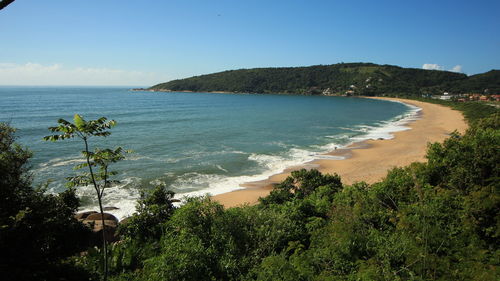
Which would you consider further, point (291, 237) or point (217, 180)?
point (217, 180)

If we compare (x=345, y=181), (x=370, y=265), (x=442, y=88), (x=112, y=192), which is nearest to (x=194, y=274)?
(x=370, y=265)

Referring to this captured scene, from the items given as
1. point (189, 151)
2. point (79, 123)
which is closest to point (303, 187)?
point (79, 123)

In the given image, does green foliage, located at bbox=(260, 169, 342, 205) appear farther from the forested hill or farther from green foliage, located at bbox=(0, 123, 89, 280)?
the forested hill

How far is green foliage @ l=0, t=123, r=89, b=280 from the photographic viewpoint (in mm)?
7250

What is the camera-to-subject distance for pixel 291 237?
367 inches

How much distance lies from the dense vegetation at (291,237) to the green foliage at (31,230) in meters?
0.04

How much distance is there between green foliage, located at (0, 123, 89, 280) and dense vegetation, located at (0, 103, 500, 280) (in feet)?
0.12

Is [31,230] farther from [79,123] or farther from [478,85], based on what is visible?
[478,85]

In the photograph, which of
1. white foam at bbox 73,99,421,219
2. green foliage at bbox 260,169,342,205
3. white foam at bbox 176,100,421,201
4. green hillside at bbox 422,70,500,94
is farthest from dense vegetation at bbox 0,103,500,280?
green hillside at bbox 422,70,500,94

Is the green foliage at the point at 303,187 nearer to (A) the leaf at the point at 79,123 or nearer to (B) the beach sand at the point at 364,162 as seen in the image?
(B) the beach sand at the point at 364,162

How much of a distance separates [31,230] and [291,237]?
327 inches

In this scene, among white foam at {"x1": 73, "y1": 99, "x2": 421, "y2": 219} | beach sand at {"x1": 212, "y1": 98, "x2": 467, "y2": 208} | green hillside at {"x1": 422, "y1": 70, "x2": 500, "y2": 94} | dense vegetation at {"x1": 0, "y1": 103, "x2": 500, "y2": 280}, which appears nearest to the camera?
dense vegetation at {"x1": 0, "y1": 103, "x2": 500, "y2": 280}

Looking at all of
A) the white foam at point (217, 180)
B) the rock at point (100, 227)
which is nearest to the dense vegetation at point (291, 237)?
the rock at point (100, 227)

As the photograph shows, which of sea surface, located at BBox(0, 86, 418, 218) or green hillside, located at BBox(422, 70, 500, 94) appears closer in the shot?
sea surface, located at BBox(0, 86, 418, 218)
